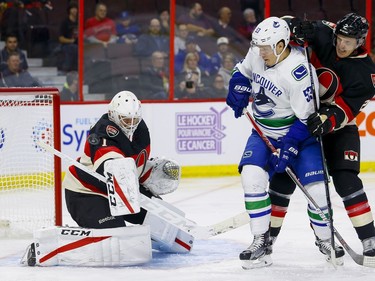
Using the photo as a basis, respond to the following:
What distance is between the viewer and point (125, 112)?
478 centimetres

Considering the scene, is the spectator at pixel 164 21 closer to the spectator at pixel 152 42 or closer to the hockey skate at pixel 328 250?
the spectator at pixel 152 42

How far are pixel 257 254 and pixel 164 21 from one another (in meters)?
3.66

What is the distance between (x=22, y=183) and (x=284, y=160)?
192cm

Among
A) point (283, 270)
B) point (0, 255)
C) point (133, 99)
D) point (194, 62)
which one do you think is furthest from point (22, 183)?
point (194, 62)

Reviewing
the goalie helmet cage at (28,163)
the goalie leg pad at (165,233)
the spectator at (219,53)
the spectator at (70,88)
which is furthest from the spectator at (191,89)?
the goalie leg pad at (165,233)

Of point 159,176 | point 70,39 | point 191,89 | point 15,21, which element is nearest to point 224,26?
point 191,89

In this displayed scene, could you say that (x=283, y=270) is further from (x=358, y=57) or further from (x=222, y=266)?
(x=358, y=57)

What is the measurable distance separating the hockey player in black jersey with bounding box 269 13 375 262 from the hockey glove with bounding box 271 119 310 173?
0.32ft

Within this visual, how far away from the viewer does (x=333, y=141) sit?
4.80 m

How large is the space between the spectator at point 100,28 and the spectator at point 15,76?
1.69 ft

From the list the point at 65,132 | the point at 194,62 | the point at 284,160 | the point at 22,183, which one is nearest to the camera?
the point at 284,160

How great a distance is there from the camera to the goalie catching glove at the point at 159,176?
5148mm

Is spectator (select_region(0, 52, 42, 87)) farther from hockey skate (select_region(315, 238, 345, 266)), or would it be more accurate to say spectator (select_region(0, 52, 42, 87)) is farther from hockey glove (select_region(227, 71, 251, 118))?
hockey skate (select_region(315, 238, 345, 266))

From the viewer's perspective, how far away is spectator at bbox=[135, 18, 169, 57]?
8.03 meters
